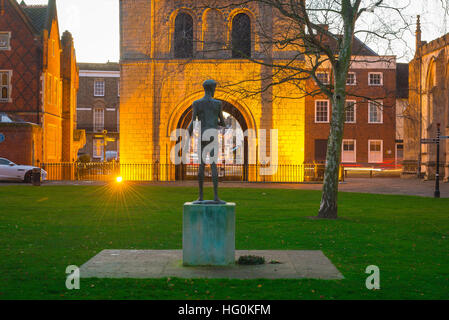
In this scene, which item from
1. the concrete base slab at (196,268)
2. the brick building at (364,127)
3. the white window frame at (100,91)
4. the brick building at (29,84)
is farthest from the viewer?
the white window frame at (100,91)

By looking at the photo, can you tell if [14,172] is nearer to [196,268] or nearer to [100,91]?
[196,268]

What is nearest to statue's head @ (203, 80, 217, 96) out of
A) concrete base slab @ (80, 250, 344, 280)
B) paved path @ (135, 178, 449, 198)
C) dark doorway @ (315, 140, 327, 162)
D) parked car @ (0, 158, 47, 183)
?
concrete base slab @ (80, 250, 344, 280)

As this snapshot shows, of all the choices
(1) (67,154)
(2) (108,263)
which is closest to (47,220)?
(2) (108,263)

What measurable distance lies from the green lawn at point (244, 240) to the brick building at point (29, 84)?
44.9 ft

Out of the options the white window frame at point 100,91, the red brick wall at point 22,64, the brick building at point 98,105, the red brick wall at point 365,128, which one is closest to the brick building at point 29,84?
the red brick wall at point 22,64

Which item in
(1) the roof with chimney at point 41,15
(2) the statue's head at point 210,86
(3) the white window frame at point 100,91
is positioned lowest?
(2) the statue's head at point 210,86

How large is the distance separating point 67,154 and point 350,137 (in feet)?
87.5

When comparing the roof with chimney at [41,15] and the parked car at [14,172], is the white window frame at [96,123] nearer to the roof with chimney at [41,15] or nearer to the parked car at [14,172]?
the roof with chimney at [41,15]

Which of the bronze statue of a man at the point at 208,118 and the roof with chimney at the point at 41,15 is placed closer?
the bronze statue of a man at the point at 208,118

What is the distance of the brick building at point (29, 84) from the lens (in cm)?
3456

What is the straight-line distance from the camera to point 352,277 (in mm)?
7617

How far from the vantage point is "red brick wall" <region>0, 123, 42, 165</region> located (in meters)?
34.3

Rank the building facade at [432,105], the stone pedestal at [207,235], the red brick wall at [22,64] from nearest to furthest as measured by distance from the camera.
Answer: the stone pedestal at [207,235] → the building facade at [432,105] → the red brick wall at [22,64]

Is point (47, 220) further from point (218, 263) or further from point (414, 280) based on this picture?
point (414, 280)
